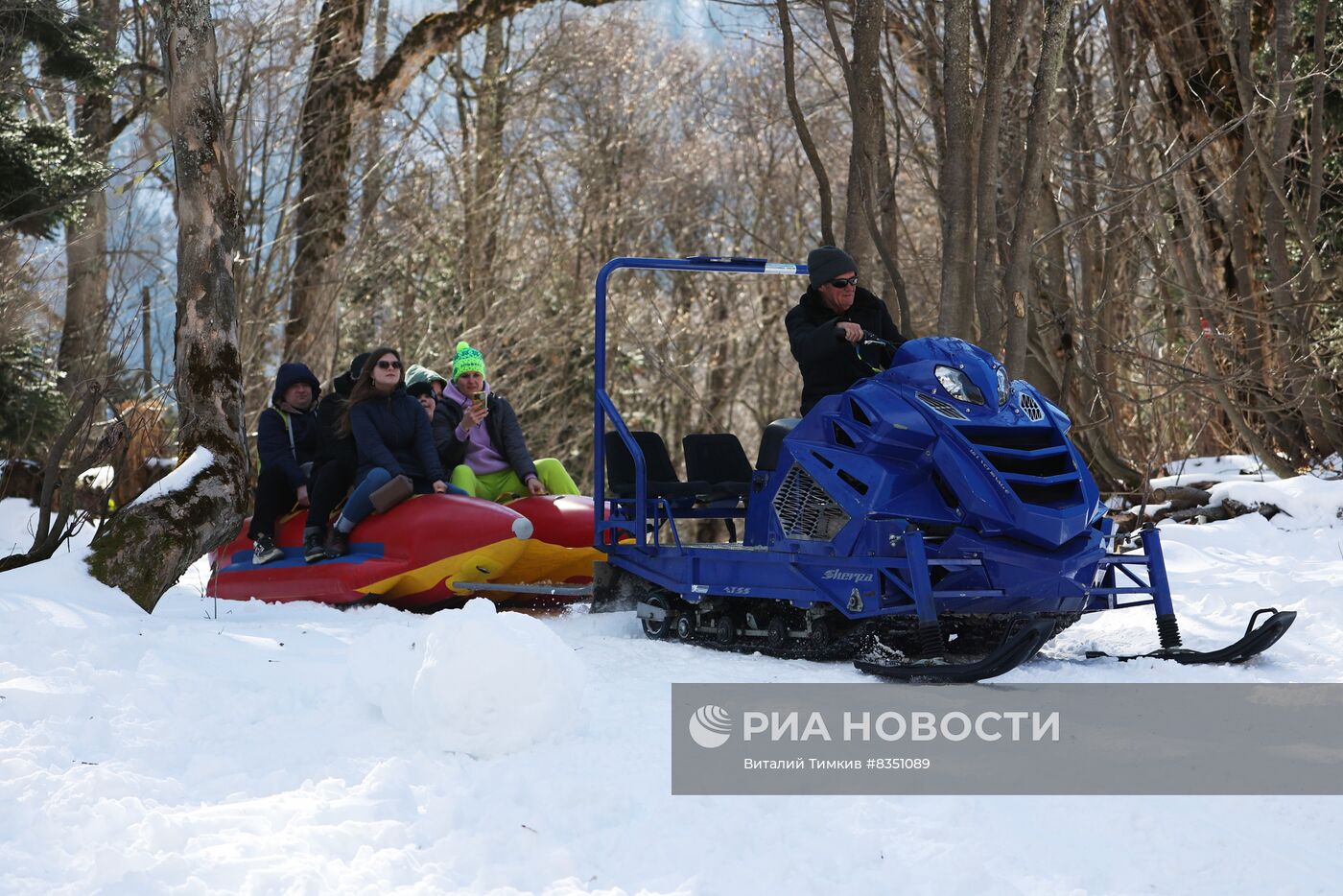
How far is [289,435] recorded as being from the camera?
8.74 meters

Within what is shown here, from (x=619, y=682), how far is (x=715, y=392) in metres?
20.5

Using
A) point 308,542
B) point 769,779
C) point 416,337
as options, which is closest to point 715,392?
point 416,337

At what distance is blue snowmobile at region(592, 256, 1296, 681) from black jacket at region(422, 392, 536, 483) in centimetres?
233

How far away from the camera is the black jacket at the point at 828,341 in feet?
20.7

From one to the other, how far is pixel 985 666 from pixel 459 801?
2.01 metres

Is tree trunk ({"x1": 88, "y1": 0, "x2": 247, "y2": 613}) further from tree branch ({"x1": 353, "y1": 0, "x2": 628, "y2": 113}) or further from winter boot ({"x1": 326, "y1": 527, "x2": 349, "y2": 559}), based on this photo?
tree branch ({"x1": 353, "y1": 0, "x2": 628, "y2": 113})

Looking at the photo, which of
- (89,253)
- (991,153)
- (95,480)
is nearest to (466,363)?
(991,153)

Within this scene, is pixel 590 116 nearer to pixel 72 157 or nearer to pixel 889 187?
pixel 72 157

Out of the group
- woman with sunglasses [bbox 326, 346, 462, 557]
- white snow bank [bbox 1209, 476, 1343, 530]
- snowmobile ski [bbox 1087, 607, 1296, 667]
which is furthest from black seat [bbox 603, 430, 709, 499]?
white snow bank [bbox 1209, 476, 1343, 530]

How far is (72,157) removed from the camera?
42.3 feet

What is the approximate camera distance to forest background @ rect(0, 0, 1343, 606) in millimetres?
8750

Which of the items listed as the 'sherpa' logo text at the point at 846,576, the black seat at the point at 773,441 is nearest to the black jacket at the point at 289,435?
the black seat at the point at 773,441

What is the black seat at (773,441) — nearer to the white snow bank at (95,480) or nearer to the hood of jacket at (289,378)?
the hood of jacket at (289,378)

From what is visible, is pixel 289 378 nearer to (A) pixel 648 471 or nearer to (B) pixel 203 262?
(B) pixel 203 262
